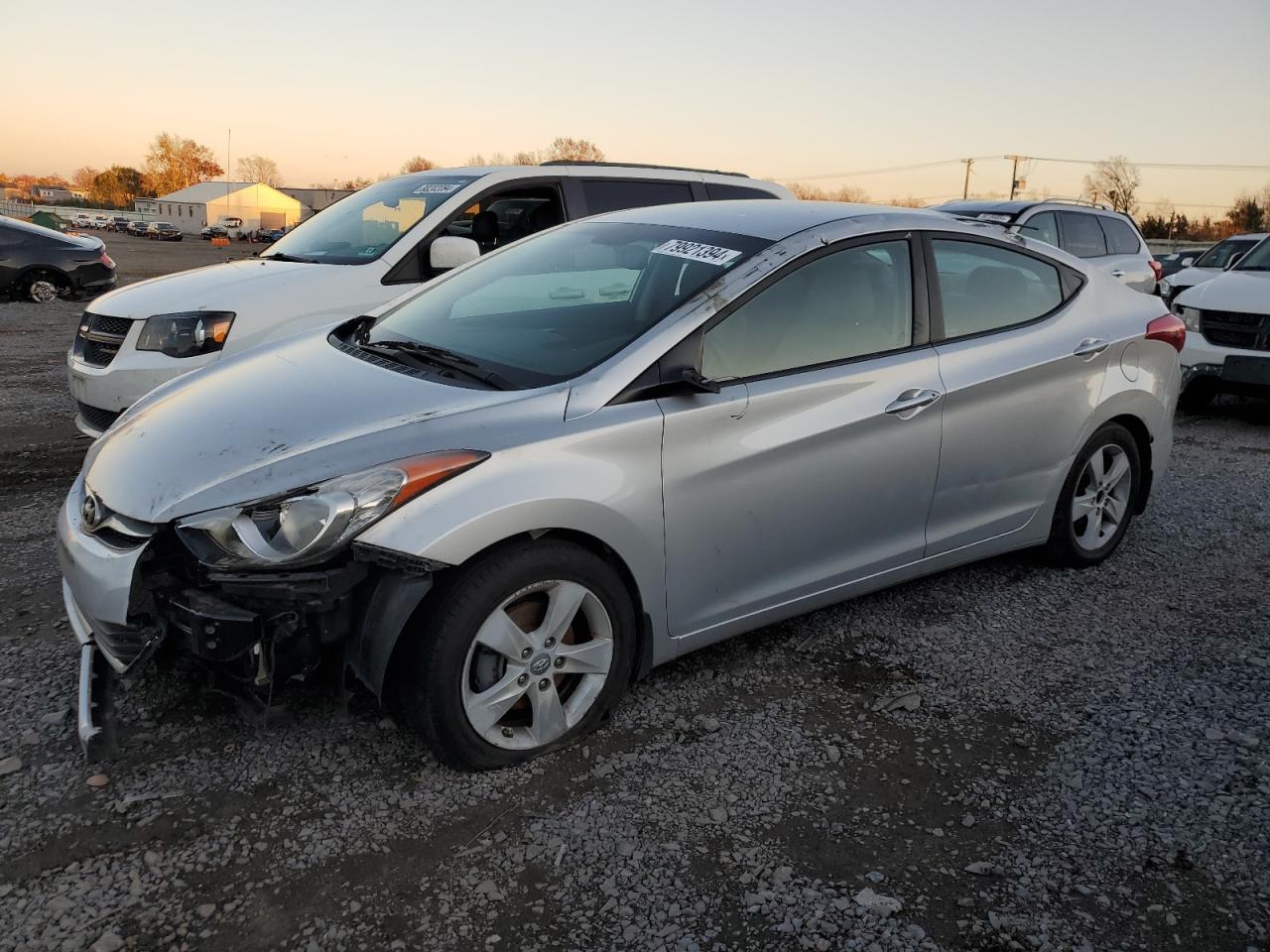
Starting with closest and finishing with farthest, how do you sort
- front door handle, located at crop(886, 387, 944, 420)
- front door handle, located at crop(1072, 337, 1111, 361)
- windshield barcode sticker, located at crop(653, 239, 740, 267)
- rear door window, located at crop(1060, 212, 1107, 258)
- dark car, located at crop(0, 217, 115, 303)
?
1. windshield barcode sticker, located at crop(653, 239, 740, 267)
2. front door handle, located at crop(886, 387, 944, 420)
3. front door handle, located at crop(1072, 337, 1111, 361)
4. rear door window, located at crop(1060, 212, 1107, 258)
5. dark car, located at crop(0, 217, 115, 303)

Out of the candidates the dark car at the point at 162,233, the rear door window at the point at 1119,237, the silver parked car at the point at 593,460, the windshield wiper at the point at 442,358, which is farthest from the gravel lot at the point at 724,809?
the dark car at the point at 162,233

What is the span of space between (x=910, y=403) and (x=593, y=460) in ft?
4.61

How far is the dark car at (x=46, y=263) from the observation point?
14.4 meters

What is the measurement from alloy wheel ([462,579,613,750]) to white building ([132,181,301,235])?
10173cm

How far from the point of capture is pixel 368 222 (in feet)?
21.0

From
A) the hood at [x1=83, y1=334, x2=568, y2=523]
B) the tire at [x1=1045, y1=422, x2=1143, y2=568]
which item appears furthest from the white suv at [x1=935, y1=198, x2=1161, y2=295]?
the hood at [x1=83, y1=334, x2=568, y2=523]

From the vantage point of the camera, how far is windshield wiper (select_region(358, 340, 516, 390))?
3215 millimetres

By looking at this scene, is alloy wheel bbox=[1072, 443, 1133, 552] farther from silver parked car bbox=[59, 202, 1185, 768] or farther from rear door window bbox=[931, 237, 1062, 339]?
rear door window bbox=[931, 237, 1062, 339]

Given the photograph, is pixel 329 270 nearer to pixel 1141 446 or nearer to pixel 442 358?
pixel 442 358

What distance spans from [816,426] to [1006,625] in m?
1.43

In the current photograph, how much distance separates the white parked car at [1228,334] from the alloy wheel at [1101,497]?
4571 mm

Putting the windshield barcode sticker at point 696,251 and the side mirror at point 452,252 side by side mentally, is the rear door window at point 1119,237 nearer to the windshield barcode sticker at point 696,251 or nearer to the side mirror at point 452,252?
the side mirror at point 452,252

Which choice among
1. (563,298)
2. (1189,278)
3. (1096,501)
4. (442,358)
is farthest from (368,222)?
(1189,278)

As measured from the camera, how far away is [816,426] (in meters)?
Result: 3.46
